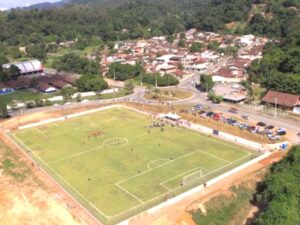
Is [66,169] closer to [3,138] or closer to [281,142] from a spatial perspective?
[3,138]

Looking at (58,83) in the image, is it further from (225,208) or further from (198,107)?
(225,208)

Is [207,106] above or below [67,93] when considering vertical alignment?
below

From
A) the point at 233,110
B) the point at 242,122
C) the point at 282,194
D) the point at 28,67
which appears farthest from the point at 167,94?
the point at 282,194

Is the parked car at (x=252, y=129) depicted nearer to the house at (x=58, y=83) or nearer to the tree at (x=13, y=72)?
the house at (x=58, y=83)

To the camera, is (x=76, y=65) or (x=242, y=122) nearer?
(x=242, y=122)

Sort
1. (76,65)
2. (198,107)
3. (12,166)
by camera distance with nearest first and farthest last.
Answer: (12,166) < (198,107) < (76,65)

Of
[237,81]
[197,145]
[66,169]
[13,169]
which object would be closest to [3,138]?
[13,169]

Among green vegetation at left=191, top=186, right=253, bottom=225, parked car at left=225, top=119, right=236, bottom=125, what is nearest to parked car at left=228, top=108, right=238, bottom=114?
parked car at left=225, top=119, right=236, bottom=125
